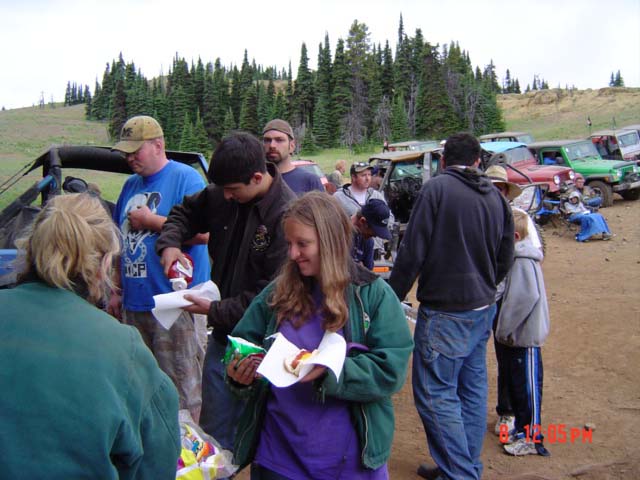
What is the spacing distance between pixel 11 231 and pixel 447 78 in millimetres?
65441

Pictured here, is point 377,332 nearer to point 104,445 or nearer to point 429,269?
point 104,445

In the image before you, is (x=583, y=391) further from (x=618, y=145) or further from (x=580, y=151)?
(x=618, y=145)

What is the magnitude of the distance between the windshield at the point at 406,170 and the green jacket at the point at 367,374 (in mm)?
11637

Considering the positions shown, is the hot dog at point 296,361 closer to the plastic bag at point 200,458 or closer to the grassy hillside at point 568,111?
the plastic bag at point 200,458

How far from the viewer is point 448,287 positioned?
11.3ft

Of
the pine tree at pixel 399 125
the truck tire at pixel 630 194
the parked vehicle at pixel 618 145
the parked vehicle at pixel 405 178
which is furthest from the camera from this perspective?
the pine tree at pixel 399 125

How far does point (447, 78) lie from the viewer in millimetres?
65250

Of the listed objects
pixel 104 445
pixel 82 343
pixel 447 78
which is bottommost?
pixel 104 445

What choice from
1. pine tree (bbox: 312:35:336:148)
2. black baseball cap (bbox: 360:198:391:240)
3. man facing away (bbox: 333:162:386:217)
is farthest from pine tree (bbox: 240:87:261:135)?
black baseball cap (bbox: 360:198:391:240)

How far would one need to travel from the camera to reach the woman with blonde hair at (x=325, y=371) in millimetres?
2104

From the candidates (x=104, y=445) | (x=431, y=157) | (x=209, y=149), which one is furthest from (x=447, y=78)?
(x=104, y=445)

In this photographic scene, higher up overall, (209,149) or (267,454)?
(209,149)

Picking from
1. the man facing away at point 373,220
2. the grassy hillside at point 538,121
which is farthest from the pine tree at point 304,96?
the man facing away at point 373,220
